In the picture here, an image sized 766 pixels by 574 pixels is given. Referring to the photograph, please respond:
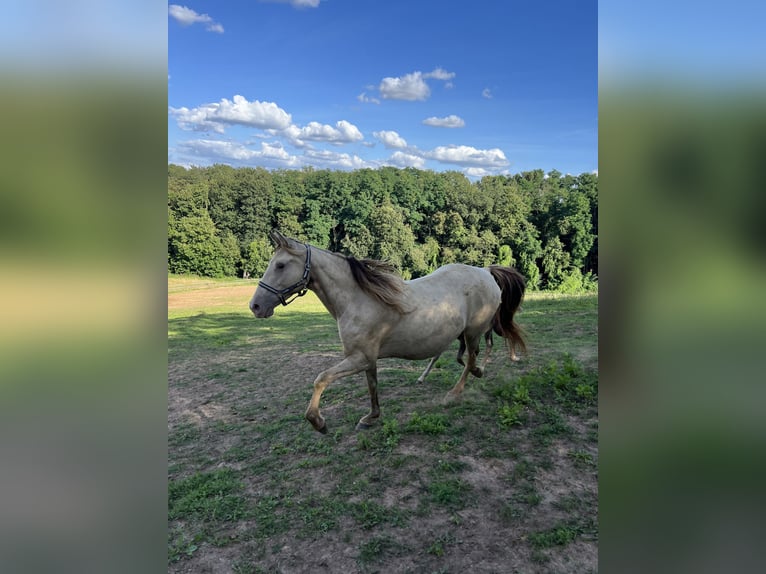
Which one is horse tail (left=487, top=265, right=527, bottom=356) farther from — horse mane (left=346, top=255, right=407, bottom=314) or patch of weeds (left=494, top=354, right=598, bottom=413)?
horse mane (left=346, top=255, right=407, bottom=314)

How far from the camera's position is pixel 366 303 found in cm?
393

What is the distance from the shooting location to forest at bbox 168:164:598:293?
22.6 meters

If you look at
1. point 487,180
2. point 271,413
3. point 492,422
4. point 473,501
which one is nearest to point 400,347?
point 492,422

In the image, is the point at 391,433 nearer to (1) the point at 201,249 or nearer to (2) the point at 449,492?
(2) the point at 449,492

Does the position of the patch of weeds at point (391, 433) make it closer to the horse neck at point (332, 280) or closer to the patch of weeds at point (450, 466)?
the patch of weeds at point (450, 466)

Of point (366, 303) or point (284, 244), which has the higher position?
point (284, 244)

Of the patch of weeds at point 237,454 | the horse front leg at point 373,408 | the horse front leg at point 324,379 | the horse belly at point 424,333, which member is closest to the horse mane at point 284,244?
the horse front leg at point 324,379

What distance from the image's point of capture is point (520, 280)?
5426 millimetres

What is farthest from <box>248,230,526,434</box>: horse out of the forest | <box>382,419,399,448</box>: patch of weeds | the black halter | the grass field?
the forest

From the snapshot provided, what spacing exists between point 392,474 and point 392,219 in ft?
79.5

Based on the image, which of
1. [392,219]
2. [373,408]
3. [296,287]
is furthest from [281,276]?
[392,219]

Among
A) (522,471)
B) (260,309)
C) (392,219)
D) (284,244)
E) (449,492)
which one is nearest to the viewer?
(449,492)
